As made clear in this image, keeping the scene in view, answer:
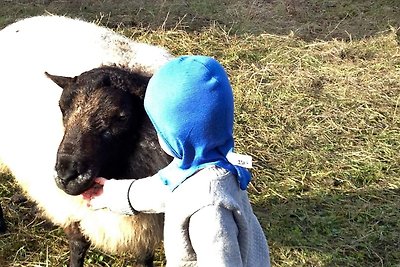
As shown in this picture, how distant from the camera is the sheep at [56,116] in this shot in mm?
2689

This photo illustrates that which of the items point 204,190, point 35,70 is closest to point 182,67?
point 204,190

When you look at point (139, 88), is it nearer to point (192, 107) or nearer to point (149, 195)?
point (149, 195)

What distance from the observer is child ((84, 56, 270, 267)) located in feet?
5.86

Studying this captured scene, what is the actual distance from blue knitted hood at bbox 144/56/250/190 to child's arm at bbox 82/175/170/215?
0.17 m

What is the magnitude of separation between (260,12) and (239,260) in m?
5.29

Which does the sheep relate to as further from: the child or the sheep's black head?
the child

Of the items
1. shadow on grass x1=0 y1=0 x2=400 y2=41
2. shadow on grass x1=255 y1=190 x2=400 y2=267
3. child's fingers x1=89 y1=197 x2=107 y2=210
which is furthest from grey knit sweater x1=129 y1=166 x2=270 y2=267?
shadow on grass x1=0 y1=0 x2=400 y2=41

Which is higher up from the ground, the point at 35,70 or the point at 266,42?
the point at 35,70

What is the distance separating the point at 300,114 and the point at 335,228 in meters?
1.34

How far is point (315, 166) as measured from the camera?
419 centimetres

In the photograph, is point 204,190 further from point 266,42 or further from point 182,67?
point 266,42

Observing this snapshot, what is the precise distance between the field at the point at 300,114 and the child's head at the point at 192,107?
1.58 m

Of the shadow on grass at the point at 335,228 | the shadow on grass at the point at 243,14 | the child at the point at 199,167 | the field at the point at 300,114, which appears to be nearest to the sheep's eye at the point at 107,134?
the child at the point at 199,167

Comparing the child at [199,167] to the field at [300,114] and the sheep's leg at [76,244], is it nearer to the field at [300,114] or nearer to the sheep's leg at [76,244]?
the sheep's leg at [76,244]
